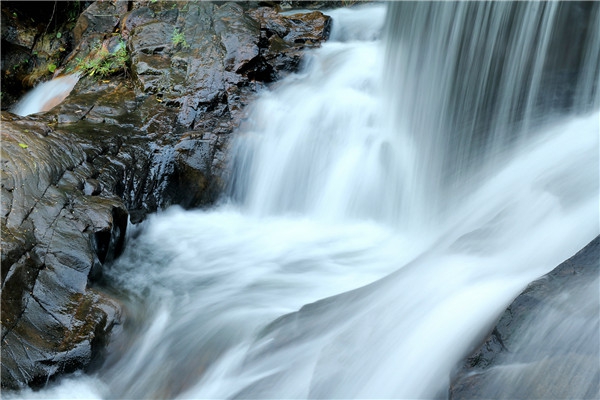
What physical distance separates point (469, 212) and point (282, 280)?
1.76m

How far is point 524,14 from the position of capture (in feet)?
18.4

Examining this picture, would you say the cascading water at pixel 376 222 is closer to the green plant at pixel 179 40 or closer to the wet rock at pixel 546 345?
the wet rock at pixel 546 345

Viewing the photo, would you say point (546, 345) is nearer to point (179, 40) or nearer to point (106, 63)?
point (179, 40)

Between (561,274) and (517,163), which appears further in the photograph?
(517,163)

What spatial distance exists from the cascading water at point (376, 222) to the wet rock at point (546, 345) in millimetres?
268

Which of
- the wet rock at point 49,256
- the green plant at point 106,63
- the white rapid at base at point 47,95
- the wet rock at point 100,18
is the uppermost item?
the wet rock at point 100,18

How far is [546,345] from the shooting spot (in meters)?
3.07

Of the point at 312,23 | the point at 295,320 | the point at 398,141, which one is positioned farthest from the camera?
the point at 312,23

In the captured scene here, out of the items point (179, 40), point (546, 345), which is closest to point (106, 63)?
point (179, 40)

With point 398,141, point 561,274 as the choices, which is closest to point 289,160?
point 398,141

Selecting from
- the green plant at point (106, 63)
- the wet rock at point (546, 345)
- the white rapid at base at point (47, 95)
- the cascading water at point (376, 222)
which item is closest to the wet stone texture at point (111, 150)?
the green plant at point (106, 63)

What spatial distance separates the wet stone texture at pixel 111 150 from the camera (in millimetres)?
4156

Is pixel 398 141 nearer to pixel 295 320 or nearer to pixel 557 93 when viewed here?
pixel 557 93

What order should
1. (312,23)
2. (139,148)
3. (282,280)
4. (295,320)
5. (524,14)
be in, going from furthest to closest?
1. (312,23)
2. (139,148)
3. (524,14)
4. (282,280)
5. (295,320)
